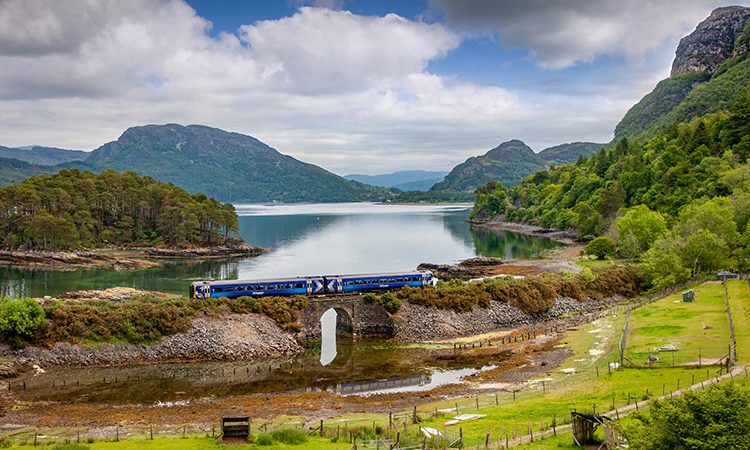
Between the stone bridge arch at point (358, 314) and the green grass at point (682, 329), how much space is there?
2453 cm

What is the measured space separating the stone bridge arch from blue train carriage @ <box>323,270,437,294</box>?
1949mm

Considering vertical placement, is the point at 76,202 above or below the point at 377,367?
above

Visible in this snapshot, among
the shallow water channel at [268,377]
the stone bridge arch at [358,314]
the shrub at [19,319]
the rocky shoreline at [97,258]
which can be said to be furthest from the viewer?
the rocky shoreline at [97,258]

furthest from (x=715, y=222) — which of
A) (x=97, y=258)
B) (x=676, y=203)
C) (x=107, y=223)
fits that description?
(x=107, y=223)

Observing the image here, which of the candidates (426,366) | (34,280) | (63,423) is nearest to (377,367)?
(426,366)

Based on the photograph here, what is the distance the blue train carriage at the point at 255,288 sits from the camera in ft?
202

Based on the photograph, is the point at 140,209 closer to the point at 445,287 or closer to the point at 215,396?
the point at 445,287

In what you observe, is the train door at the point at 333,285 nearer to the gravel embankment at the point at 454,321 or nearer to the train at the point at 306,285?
the train at the point at 306,285

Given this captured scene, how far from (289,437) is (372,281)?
125ft

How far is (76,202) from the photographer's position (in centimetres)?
14625

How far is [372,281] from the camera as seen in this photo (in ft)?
221

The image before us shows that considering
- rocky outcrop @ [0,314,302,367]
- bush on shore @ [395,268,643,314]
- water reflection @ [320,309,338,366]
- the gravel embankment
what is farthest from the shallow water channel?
bush on shore @ [395,268,643,314]

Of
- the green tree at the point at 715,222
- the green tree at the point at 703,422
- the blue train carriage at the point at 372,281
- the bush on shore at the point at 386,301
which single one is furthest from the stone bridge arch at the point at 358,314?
the green tree at the point at 715,222

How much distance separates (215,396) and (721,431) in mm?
35986
